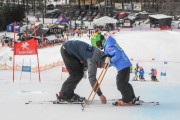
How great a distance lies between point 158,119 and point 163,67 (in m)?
19.7

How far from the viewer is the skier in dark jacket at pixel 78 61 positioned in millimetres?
6488

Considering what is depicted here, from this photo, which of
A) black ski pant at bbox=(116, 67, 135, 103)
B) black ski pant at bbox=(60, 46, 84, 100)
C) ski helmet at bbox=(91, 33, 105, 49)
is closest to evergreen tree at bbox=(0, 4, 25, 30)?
black ski pant at bbox=(60, 46, 84, 100)

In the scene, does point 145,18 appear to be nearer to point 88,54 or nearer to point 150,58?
point 150,58

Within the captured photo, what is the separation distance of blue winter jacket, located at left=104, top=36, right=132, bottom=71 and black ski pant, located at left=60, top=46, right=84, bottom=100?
59cm

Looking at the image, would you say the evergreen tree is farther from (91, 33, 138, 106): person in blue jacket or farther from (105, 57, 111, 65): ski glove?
(105, 57, 111, 65): ski glove

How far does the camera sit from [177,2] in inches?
2630

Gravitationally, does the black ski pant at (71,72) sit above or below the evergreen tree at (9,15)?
below

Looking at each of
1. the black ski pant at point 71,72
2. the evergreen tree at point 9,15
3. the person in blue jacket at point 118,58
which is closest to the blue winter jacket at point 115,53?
the person in blue jacket at point 118,58

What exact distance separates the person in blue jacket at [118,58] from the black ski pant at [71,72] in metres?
0.46

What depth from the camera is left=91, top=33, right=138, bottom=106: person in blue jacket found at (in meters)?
6.43

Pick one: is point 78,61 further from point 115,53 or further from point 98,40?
point 115,53

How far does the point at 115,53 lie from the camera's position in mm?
6445

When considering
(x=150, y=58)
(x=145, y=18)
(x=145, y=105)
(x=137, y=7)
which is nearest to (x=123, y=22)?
(x=145, y=18)

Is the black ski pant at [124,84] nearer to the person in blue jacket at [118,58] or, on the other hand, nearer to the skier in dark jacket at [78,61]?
the person in blue jacket at [118,58]
